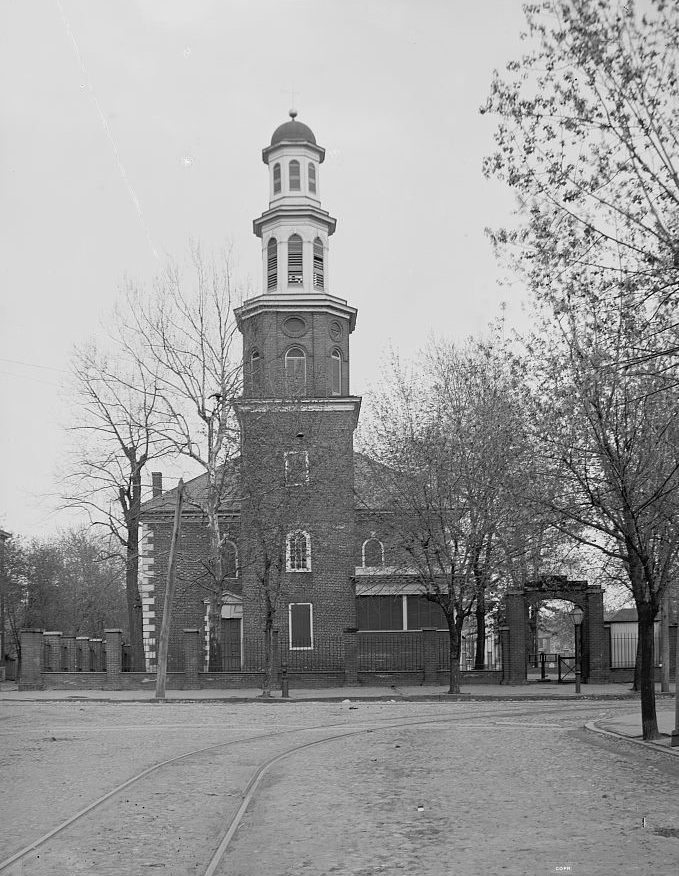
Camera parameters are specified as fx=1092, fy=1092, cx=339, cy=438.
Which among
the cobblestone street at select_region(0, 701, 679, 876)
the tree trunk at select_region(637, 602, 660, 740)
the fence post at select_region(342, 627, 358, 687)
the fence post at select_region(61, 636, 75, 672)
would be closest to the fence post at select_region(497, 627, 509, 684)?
the fence post at select_region(342, 627, 358, 687)

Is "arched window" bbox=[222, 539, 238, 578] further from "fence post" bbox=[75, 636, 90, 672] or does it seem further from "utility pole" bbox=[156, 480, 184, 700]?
"fence post" bbox=[75, 636, 90, 672]

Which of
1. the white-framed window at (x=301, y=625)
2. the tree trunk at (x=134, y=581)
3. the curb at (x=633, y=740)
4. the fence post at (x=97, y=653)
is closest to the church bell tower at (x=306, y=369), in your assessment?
the white-framed window at (x=301, y=625)


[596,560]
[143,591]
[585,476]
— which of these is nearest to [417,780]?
[585,476]

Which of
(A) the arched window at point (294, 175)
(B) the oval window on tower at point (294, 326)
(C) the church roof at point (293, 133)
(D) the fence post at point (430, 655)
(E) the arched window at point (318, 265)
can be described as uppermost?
(C) the church roof at point (293, 133)

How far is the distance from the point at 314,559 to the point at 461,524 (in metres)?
9.44

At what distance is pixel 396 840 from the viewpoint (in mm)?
8727

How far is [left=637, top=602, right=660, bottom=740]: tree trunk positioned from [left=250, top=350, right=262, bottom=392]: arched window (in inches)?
880

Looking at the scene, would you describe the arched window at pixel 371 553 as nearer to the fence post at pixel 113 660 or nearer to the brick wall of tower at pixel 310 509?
the brick wall of tower at pixel 310 509

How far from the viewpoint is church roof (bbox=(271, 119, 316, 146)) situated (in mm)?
44000

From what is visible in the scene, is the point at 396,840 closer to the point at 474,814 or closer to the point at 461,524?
the point at 474,814

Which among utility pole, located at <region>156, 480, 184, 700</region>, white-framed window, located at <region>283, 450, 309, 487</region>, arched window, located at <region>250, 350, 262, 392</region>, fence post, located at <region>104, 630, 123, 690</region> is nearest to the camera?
utility pole, located at <region>156, 480, 184, 700</region>

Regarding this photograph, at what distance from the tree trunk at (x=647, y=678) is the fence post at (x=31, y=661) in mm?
24257

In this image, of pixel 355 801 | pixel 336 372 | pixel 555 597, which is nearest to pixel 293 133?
pixel 336 372

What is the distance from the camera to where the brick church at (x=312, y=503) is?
40.3 metres
